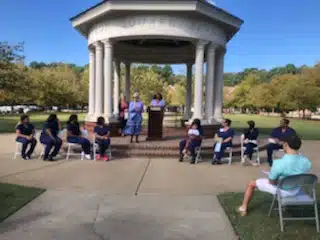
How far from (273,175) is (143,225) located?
1994mm

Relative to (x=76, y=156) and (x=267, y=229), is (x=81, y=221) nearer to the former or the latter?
(x=267, y=229)

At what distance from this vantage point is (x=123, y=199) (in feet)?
20.1

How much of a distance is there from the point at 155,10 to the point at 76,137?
18.9ft

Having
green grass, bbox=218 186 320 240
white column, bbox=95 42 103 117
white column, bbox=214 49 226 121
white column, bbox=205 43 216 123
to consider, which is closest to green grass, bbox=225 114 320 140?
white column, bbox=214 49 226 121

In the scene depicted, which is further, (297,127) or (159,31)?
(297,127)

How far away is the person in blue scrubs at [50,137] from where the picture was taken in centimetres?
1027

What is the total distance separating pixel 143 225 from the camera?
4.79m

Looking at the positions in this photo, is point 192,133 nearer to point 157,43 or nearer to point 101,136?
point 101,136

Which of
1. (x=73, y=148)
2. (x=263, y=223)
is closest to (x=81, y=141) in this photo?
(x=73, y=148)

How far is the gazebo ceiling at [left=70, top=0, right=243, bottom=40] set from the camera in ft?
41.7

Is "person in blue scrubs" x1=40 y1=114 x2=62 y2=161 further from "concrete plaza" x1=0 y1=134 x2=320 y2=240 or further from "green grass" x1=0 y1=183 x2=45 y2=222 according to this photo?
"green grass" x1=0 y1=183 x2=45 y2=222

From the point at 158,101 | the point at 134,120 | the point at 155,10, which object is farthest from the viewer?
the point at 158,101

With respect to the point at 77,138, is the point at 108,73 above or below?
above

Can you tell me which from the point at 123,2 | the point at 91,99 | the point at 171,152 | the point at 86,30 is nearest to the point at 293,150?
the point at 171,152
